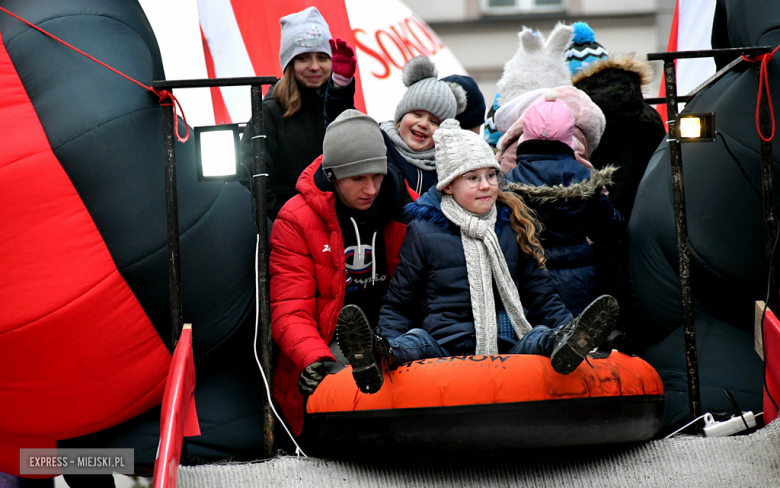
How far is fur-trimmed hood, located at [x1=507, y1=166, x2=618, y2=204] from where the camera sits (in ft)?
9.52

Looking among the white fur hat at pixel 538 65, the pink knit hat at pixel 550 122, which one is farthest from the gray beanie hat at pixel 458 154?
the white fur hat at pixel 538 65

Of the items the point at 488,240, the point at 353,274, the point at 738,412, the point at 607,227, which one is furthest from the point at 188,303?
the point at 738,412

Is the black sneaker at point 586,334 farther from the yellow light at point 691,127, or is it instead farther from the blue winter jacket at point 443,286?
the yellow light at point 691,127

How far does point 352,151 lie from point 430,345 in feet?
2.39

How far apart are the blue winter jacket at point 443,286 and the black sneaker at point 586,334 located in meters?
0.49

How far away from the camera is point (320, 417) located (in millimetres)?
2307

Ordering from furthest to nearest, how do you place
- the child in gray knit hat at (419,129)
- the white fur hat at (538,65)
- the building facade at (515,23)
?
1. the building facade at (515,23)
2. the white fur hat at (538,65)
3. the child in gray knit hat at (419,129)

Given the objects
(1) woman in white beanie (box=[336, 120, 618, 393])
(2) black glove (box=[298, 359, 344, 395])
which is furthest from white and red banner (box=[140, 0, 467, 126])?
(2) black glove (box=[298, 359, 344, 395])

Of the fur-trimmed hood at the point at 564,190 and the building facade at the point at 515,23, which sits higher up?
the building facade at the point at 515,23

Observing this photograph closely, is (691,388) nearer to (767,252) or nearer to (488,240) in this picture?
(767,252)

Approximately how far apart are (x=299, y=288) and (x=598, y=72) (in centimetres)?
193

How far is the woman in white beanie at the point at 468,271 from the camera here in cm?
257

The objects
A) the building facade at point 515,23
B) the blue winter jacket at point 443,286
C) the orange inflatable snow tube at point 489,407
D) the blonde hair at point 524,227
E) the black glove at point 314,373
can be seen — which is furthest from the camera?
the building facade at point 515,23

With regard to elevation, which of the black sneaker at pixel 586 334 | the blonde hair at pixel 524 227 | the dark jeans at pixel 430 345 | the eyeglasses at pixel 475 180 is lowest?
the dark jeans at pixel 430 345
